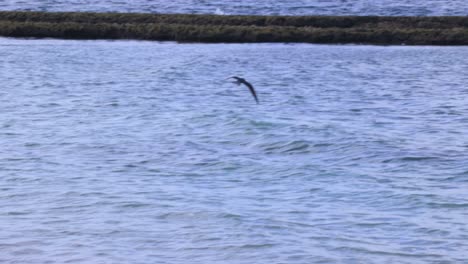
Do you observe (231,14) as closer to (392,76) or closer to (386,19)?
(386,19)

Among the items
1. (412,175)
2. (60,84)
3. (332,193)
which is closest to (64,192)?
(332,193)

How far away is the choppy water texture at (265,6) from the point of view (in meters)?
42.9

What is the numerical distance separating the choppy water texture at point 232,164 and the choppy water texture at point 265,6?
1263 cm

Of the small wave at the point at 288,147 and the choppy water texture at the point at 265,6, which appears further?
the choppy water texture at the point at 265,6

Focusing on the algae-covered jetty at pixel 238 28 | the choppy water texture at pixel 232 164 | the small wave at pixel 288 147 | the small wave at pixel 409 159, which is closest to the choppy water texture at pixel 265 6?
the algae-covered jetty at pixel 238 28

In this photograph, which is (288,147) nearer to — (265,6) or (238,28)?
(238,28)

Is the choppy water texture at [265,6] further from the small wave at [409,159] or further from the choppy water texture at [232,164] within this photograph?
the small wave at [409,159]

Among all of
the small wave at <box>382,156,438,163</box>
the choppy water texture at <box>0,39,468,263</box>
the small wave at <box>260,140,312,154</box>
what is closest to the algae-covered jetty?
the choppy water texture at <box>0,39,468,263</box>

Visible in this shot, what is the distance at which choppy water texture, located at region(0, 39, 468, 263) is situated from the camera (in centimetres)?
1082

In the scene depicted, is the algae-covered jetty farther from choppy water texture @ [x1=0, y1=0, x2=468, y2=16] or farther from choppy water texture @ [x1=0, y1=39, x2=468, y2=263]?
choppy water texture @ [x1=0, y1=39, x2=468, y2=263]

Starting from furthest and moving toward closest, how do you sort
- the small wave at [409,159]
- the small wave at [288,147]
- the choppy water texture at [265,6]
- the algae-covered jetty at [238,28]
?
the choppy water texture at [265,6]
the algae-covered jetty at [238,28]
the small wave at [288,147]
the small wave at [409,159]

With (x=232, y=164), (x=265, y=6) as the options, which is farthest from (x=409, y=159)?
(x=265, y=6)

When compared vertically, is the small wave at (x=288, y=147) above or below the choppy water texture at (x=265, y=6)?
above

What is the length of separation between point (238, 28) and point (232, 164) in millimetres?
21878
